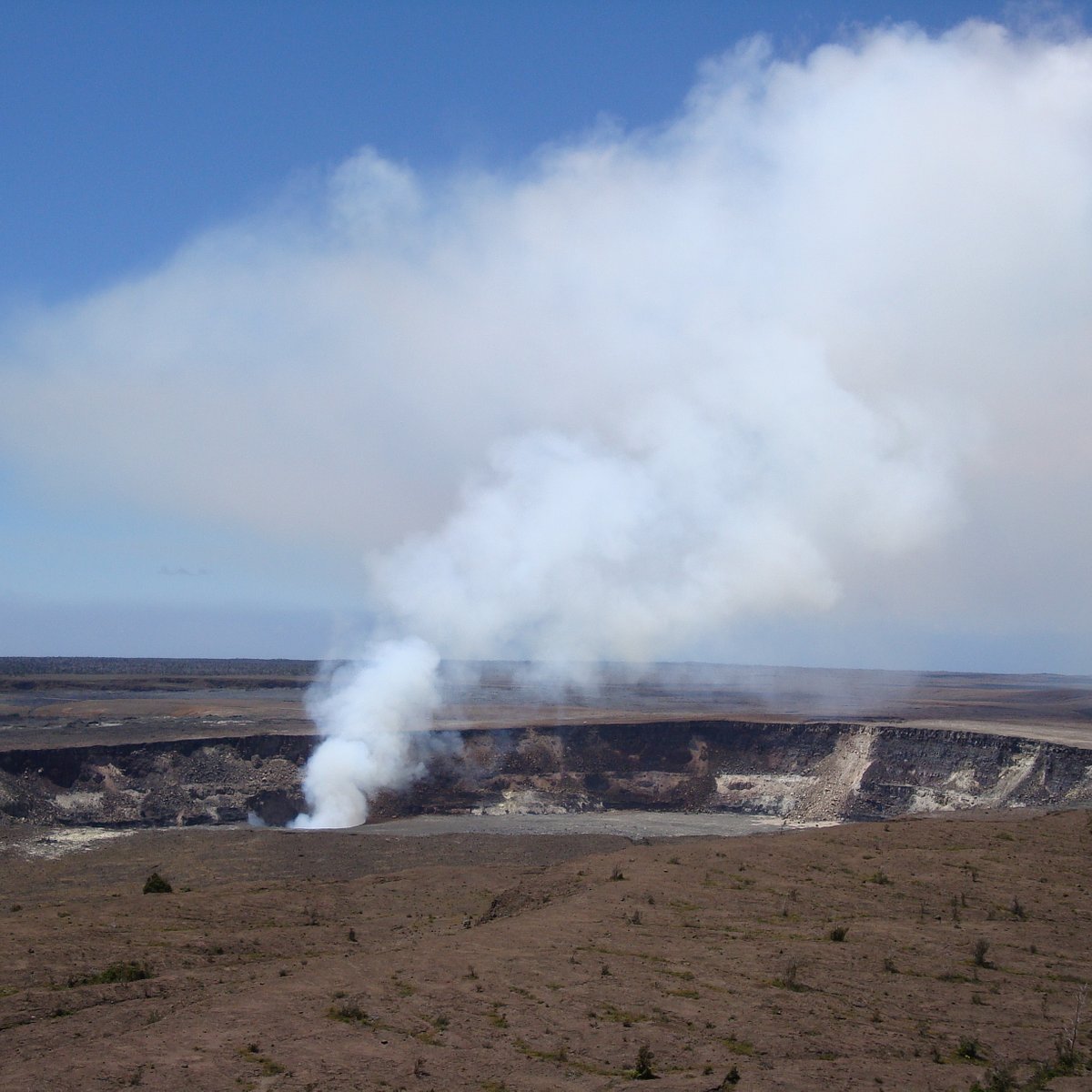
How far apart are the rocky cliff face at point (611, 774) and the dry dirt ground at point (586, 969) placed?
20.7 metres

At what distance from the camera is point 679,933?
2408cm

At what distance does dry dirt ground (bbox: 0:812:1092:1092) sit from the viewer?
15.4m

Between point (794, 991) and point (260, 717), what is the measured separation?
78062 millimetres

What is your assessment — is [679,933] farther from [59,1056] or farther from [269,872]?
[269,872]

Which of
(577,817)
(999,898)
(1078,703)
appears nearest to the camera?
(999,898)

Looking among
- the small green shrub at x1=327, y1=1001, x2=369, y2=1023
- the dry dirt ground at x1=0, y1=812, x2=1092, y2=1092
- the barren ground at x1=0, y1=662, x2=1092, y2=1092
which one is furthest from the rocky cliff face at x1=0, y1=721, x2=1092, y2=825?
the small green shrub at x1=327, y1=1001, x2=369, y2=1023

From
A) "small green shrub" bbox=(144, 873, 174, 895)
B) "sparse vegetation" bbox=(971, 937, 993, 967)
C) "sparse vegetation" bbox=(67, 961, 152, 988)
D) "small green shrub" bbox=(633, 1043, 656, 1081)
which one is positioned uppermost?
"small green shrub" bbox=(633, 1043, 656, 1081)

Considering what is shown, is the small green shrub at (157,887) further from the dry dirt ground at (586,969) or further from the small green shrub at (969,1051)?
the small green shrub at (969,1051)

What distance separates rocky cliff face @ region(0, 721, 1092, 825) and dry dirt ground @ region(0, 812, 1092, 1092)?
815 inches

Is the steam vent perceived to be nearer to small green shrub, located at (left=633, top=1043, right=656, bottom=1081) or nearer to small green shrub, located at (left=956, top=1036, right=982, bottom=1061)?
small green shrub, located at (left=956, top=1036, right=982, bottom=1061)

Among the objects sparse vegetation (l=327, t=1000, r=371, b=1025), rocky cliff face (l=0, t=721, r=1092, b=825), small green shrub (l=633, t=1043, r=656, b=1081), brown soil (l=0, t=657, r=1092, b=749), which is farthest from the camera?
brown soil (l=0, t=657, r=1092, b=749)

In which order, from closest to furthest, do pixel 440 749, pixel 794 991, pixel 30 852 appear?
pixel 794 991 < pixel 30 852 < pixel 440 749

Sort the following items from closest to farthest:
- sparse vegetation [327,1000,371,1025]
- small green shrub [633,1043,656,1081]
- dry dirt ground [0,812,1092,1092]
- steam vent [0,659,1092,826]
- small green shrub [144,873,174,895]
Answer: small green shrub [633,1043,656,1081] < dry dirt ground [0,812,1092,1092] < sparse vegetation [327,1000,371,1025] < small green shrub [144,873,174,895] < steam vent [0,659,1092,826]

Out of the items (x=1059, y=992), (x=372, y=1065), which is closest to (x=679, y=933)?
(x=1059, y=992)
